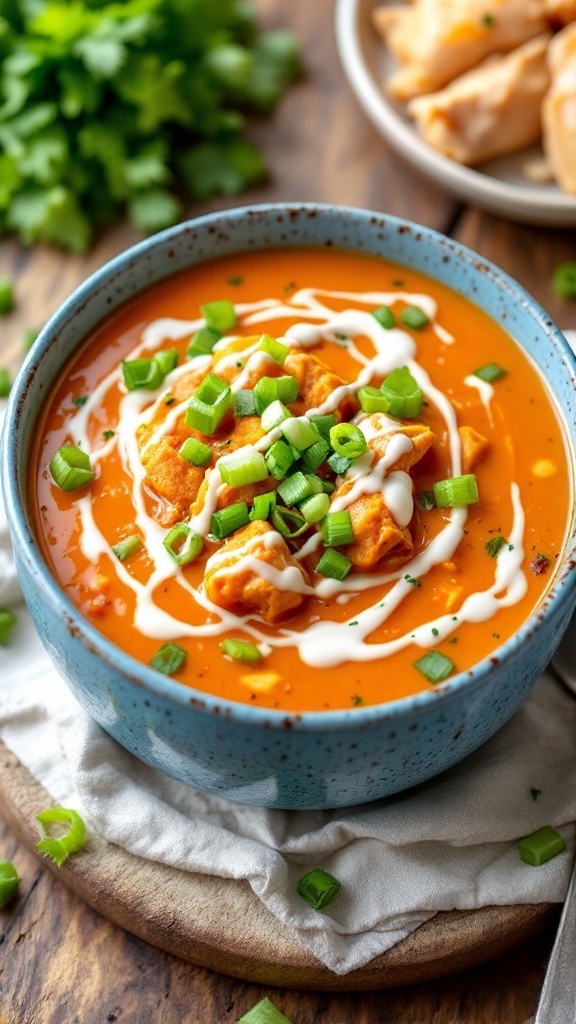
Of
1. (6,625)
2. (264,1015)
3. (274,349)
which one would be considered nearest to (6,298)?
(6,625)

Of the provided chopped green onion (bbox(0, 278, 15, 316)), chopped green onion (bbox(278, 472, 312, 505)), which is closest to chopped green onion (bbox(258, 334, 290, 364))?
chopped green onion (bbox(278, 472, 312, 505))

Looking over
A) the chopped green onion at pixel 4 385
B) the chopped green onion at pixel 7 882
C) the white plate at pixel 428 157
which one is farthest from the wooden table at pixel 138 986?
the white plate at pixel 428 157

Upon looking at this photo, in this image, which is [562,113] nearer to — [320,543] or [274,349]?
[274,349]

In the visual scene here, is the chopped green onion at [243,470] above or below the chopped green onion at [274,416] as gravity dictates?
below

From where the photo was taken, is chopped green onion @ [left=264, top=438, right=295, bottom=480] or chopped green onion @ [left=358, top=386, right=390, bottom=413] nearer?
chopped green onion @ [left=264, top=438, right=295, bottom=480]

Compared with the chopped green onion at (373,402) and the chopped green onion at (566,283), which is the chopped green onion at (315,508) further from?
the chopped green onion at (566,283)

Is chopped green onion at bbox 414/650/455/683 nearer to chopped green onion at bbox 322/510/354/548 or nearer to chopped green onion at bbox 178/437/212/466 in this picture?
chopped green onion at bbox 322/510/354/548
